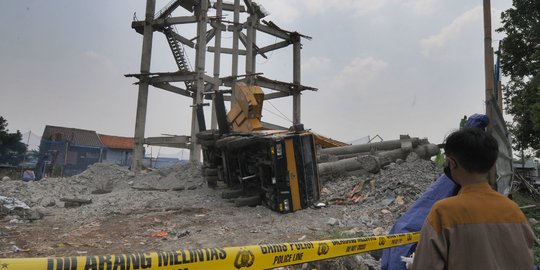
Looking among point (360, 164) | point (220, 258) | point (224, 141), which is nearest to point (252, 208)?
point (224, 141)

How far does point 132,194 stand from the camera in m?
10.7

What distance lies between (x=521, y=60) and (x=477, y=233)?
814 inches

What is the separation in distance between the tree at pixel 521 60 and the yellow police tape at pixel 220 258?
17.3 meters

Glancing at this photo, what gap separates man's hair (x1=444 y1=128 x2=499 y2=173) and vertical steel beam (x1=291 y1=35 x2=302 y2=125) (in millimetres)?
24025

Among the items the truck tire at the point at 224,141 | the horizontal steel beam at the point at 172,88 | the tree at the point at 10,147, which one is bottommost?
the truck tire at the point at 224,141

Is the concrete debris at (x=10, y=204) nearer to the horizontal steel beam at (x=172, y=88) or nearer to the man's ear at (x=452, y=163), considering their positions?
the man's ear at (x=452, y=163)

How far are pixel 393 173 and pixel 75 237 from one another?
7.71m

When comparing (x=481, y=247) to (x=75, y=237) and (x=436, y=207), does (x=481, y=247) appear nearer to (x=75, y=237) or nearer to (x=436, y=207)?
(x=436, y=207)

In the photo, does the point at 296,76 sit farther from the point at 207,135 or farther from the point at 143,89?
the point at 207,135

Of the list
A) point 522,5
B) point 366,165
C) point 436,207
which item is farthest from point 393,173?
point 522,5

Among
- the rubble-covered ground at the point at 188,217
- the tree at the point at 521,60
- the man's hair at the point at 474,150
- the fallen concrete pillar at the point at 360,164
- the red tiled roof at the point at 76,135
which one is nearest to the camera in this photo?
the man's hair at the point at 474,150

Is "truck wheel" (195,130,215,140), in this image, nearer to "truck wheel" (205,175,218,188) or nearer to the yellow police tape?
"truck wheel" (205,175,218,188)

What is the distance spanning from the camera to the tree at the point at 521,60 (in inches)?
674

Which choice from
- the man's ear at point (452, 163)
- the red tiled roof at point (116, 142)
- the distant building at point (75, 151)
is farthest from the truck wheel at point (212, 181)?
the red tiled roof at point (116, 142)
